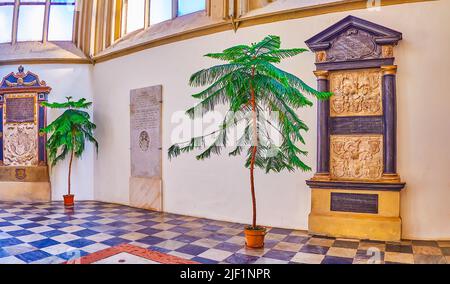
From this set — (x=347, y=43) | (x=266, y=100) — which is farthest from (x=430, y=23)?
(x=266, y=100)

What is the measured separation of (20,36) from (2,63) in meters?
1.04

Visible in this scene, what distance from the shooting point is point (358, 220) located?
4.30 m

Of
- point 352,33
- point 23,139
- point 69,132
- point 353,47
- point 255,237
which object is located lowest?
point 255,237

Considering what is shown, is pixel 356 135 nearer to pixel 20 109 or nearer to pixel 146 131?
pixel 146 131

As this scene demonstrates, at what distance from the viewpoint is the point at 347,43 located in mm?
4508

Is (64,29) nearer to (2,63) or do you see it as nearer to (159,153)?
(2,63)

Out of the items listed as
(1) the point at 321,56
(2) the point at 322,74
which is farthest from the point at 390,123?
(1) the point at 321,56

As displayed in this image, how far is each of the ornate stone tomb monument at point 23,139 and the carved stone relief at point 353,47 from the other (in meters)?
6.46

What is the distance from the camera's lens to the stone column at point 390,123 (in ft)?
14.0

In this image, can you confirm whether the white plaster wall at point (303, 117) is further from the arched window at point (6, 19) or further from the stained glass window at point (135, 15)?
the arched window at point (6, 19)

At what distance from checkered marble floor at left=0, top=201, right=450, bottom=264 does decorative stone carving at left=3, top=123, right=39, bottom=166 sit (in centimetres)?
210

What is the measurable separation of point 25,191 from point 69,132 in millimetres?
2068

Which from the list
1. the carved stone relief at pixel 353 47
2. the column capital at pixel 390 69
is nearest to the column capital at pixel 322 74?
the carved stone relief at pixel 353 47
